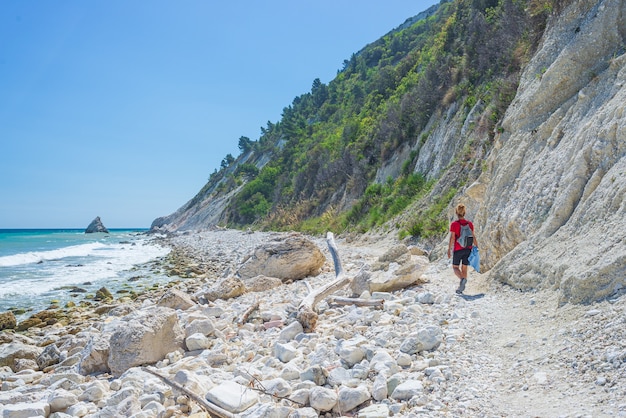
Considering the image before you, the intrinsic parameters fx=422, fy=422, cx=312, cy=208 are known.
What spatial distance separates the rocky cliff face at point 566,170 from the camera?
16.0ft

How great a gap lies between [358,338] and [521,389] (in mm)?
2156

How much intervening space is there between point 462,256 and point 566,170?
2184 mm

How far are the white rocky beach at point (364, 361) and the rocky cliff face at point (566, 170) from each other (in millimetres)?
458

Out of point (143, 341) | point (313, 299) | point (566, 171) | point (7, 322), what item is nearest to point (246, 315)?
point (313, 299)

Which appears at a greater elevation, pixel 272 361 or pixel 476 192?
pixel 476 192

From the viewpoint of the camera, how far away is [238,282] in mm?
11336

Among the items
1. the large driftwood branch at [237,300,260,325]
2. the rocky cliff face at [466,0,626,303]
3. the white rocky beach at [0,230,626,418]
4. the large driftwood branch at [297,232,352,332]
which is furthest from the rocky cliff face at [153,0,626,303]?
the large driftwood branch at [237,300,260,325]

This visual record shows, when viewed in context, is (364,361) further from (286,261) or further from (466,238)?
(286,261)

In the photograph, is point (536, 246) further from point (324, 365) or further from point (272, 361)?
point (272, 361)

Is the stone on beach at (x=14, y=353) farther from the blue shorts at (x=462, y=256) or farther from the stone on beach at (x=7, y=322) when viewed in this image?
the blue shorts at (x=462, y=256)

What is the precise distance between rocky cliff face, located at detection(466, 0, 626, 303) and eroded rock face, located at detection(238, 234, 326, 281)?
198 inches

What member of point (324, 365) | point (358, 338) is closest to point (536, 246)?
point (358, 338)

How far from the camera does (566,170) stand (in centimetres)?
650

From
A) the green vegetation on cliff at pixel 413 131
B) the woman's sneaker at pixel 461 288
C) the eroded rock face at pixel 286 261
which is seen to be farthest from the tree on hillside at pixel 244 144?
the woman's sneaker at pixel 461 288
